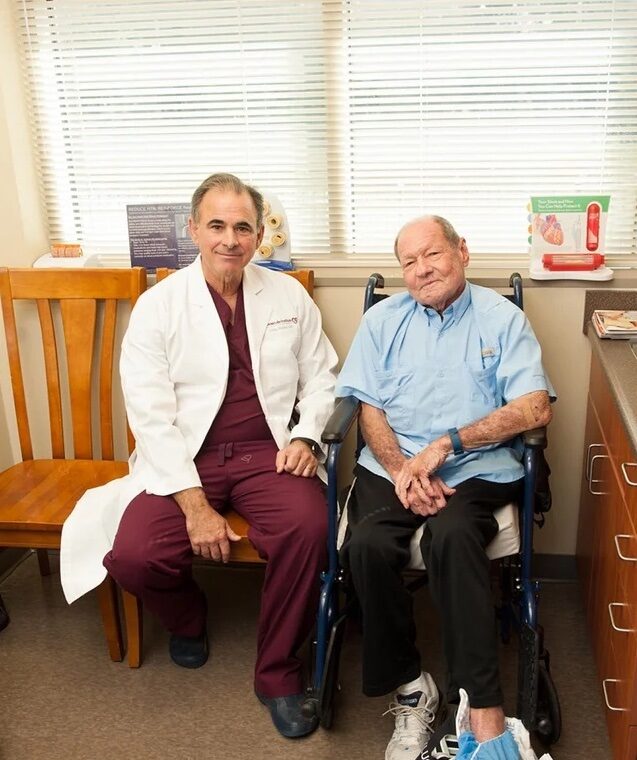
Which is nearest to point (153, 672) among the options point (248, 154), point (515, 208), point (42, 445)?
point (42, 445)

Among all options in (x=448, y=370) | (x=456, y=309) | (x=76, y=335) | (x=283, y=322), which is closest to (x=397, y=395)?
(x=448, y=370)

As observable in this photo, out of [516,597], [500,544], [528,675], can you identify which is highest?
[500,544]

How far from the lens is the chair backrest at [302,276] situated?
7.49ft

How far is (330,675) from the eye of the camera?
70.8 inches

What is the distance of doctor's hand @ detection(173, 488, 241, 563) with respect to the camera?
1.88 meters

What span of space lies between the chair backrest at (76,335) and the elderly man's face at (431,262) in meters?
0.86

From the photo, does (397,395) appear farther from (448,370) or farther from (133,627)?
(133,627)

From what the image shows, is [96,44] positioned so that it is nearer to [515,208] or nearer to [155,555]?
[515,208]

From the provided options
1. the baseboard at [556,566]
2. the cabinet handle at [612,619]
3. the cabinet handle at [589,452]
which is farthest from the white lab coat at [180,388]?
the baseboard at [556,566]

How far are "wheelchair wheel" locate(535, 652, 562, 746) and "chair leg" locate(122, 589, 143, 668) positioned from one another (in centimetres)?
106

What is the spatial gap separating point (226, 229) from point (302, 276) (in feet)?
1.19

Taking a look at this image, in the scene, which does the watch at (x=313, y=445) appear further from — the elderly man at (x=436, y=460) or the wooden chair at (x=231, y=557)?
the wooden chair at (x=231, y=557)

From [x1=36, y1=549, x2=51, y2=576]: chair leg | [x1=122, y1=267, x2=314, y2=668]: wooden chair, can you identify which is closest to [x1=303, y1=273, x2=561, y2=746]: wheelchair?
[x1=122, y1=267, x2=314, y2=668]: wooden chair

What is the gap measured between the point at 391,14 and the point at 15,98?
1.24m
